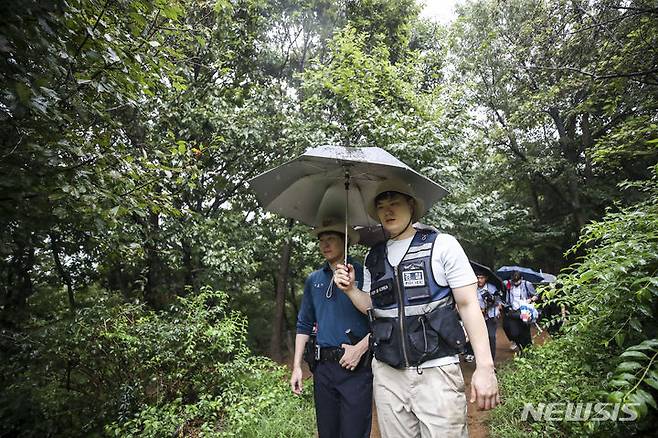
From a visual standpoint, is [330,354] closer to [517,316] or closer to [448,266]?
[448,266]

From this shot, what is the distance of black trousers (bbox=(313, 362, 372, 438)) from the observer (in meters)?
2.26

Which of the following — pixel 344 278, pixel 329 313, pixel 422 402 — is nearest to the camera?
pixel 422 402

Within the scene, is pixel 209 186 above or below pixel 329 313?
above

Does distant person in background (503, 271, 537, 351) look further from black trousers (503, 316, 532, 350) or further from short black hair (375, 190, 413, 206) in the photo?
short black hair (375, 190, 413, 206)

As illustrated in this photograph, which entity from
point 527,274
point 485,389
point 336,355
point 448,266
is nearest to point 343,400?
point 336,355

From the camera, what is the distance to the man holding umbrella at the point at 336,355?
2277 mm

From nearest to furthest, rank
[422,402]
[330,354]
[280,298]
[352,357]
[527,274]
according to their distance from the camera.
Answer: [422,402] → [352,357] → [330,354] → [527,274] → [280,298]

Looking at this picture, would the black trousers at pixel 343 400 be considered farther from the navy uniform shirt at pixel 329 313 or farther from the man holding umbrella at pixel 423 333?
the man holding umbrella at pixel 423 333

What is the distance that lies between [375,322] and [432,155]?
4.13m

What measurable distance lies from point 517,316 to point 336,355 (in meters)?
5.66

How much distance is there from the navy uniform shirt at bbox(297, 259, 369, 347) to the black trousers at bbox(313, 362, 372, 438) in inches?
7.4

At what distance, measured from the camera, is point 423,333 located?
1.80 m

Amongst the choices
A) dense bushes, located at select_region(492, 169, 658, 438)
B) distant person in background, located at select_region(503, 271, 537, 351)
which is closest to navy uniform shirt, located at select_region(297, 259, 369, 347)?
dense bushes, located at select_region(492, 169, 658, 438)

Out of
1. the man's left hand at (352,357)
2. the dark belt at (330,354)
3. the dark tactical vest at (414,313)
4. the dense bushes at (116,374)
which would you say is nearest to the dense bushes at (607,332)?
the dark tactical vest at (414,313)
